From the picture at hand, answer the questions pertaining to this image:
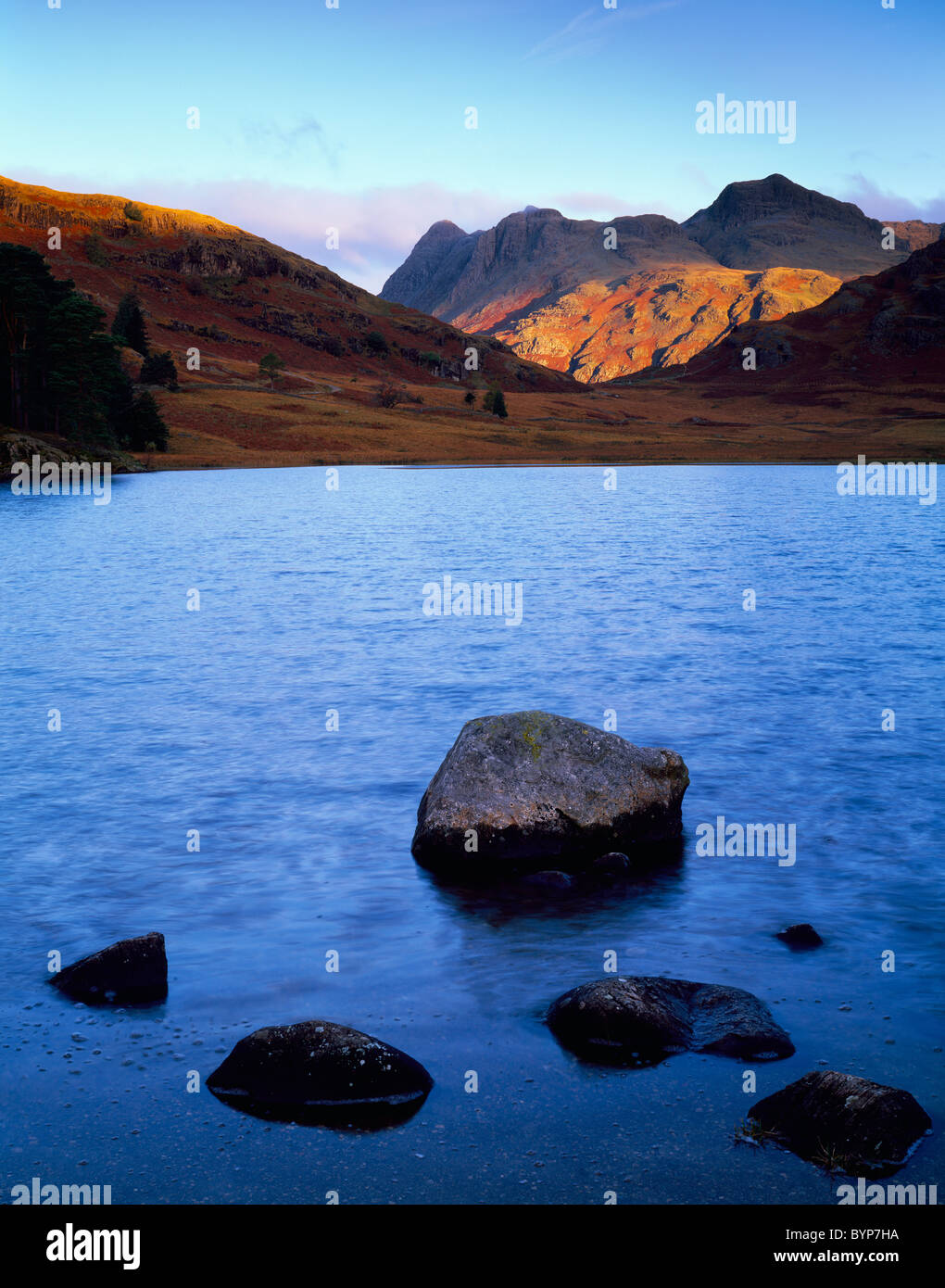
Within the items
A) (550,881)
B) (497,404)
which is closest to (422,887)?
(550,881)

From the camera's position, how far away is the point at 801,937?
461 inches

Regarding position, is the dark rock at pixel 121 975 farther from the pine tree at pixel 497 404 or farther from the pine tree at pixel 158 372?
the pine tree at pixel 497 404

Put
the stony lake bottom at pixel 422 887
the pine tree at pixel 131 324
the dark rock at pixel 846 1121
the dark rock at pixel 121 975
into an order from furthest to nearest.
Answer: the pine tree at pixel 131 324 < the dark rock at pixel 121 975 < the stony lake bottom at pixel 422 887 < the dark rock at pixel 846 1121

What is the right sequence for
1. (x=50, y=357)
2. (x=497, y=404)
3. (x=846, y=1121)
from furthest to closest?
(x=497, y=404) → (x=50, y=357) → (x=846, y=1121)

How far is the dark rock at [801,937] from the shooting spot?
458 inches

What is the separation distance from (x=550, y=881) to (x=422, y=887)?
4.93 ft

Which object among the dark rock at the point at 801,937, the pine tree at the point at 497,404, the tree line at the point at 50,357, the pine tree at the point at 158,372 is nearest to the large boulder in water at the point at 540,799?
the dark rock at the point at 801,937

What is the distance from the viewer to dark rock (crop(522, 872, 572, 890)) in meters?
13.1

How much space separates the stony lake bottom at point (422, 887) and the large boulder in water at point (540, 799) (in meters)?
→ 0.66

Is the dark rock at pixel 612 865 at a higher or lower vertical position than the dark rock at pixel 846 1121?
higher

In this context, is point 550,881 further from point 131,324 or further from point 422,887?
point 131,324

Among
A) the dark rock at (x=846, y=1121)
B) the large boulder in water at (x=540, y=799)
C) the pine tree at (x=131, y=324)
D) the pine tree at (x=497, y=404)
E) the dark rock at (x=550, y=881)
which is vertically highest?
the pine tree at (x=131, y=324)

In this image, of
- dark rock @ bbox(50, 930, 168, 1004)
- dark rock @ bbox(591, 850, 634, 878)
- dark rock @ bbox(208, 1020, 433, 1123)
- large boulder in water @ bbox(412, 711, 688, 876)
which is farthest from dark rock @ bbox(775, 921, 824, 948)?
dark rock @ bbox(50, 930, 168, 1004)
